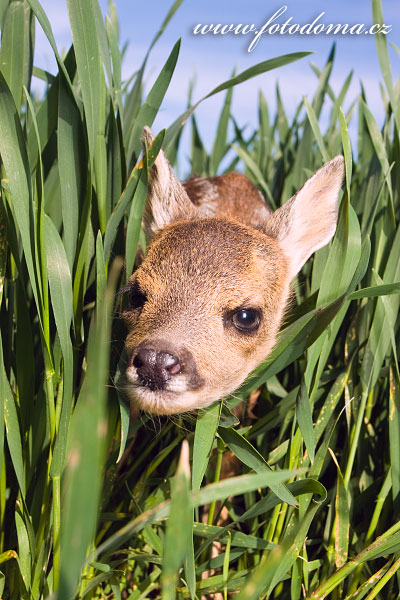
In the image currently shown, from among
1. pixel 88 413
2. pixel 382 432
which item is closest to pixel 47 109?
pixel 88 413

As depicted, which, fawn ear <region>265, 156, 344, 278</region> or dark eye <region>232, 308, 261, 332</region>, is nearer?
dark eye <region>232, 308, 261, 332</region>

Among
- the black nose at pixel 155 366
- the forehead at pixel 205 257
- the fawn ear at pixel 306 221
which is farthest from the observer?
the fawn ear at pixel 306 221

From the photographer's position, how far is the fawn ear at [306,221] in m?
3.22

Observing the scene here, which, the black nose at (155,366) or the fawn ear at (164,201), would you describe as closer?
the black nose at (155,366)

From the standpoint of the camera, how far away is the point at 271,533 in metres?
2.40

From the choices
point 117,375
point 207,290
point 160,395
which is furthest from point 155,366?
point 207,290

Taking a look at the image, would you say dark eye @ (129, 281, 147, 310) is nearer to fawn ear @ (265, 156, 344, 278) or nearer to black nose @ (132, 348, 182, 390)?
black nose @ (132, 348, 182, 390)

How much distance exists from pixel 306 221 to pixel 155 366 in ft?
5.52

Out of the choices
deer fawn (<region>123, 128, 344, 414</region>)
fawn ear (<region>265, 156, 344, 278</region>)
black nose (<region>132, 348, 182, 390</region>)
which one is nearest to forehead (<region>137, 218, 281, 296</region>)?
deer fawn (<region>123, 128, 344, 414</region>)

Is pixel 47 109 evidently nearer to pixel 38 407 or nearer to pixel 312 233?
pixel 38 407

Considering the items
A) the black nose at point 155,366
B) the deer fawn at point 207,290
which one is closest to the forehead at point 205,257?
the deer fawn at point 207,290

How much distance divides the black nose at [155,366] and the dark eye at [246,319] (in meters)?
0.61

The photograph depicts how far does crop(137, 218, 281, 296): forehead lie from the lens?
8.71 feet

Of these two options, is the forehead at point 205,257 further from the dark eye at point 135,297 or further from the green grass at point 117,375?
the green grass at point 117,375
